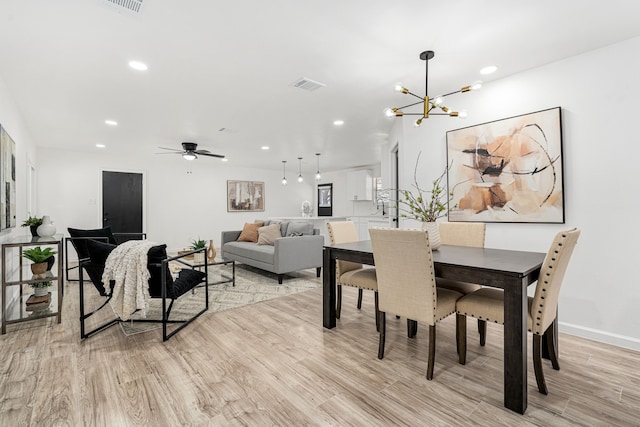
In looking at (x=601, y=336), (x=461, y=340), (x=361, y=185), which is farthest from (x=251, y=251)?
(x=361, y=185)

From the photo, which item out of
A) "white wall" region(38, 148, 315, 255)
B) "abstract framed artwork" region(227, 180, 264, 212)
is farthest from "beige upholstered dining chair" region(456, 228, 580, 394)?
"abstract framed artwork" region(227, 180, 264, 212)

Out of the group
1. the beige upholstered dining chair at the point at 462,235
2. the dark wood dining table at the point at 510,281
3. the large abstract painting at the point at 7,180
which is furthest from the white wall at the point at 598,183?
the large abstract painting at the point at 7,180

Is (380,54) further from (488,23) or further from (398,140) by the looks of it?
(398,140)

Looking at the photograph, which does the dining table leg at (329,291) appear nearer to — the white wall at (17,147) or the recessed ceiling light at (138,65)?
the recessed ceiling light at (138,65)

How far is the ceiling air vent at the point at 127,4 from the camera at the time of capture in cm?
190

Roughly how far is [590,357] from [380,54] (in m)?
2.86

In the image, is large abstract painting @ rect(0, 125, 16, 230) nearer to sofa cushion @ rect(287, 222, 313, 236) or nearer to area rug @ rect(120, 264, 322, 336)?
area rug @ rect(120, 264, 322, 336)

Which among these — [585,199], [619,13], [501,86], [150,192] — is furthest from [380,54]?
A: [150,192]

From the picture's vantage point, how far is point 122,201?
281 inches

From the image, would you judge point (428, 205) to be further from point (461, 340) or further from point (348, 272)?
point (461, 340)

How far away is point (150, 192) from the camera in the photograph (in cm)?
754

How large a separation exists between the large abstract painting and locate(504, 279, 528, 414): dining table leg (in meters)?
4.11

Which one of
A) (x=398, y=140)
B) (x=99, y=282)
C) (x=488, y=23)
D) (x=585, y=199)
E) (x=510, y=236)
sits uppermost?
(x=488, y=23)

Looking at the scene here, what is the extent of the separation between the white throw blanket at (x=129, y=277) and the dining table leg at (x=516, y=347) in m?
2.57
